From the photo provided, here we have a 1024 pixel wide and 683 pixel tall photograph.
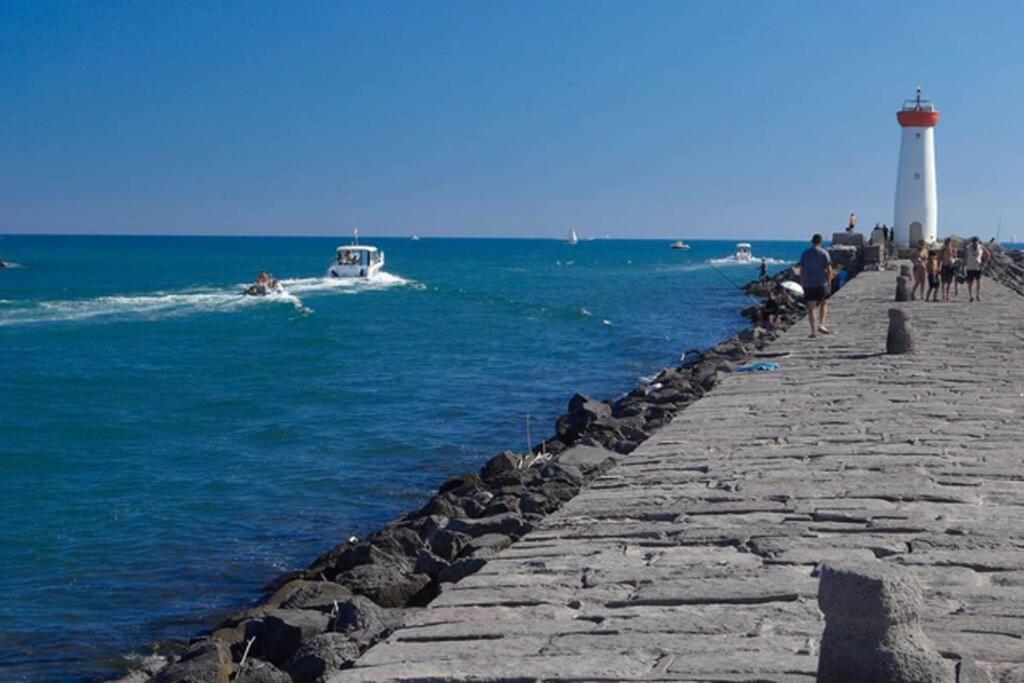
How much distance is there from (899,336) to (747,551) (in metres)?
8.43

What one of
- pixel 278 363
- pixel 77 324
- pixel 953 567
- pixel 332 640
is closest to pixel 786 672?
pixel 953 567

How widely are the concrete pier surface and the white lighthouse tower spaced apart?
32.0 m

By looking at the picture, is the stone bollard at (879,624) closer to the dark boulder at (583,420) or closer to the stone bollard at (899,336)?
the stone bollard at (899,336)

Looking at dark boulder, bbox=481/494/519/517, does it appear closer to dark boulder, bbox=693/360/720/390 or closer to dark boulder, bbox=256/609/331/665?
dark boulder, bbox=256/609/331/665

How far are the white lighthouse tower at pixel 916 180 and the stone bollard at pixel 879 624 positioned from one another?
39069 millimetres

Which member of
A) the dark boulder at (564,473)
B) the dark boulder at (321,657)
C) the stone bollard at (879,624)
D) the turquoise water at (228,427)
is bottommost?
the turquoise water at (228,427)

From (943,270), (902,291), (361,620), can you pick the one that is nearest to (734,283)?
(943,270)

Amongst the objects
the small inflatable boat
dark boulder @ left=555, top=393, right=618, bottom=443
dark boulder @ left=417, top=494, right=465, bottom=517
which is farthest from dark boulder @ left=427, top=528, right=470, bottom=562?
the small inflatable boat

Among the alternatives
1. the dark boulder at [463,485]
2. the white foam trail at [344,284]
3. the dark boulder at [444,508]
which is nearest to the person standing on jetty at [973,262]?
the dark boulder at [463,485]

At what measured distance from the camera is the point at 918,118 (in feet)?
133

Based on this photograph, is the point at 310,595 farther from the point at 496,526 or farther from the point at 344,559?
the point at 496,526

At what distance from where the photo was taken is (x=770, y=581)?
509 centimetres

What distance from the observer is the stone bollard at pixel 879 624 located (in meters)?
3.33

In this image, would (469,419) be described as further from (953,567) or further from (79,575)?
(953,567)
